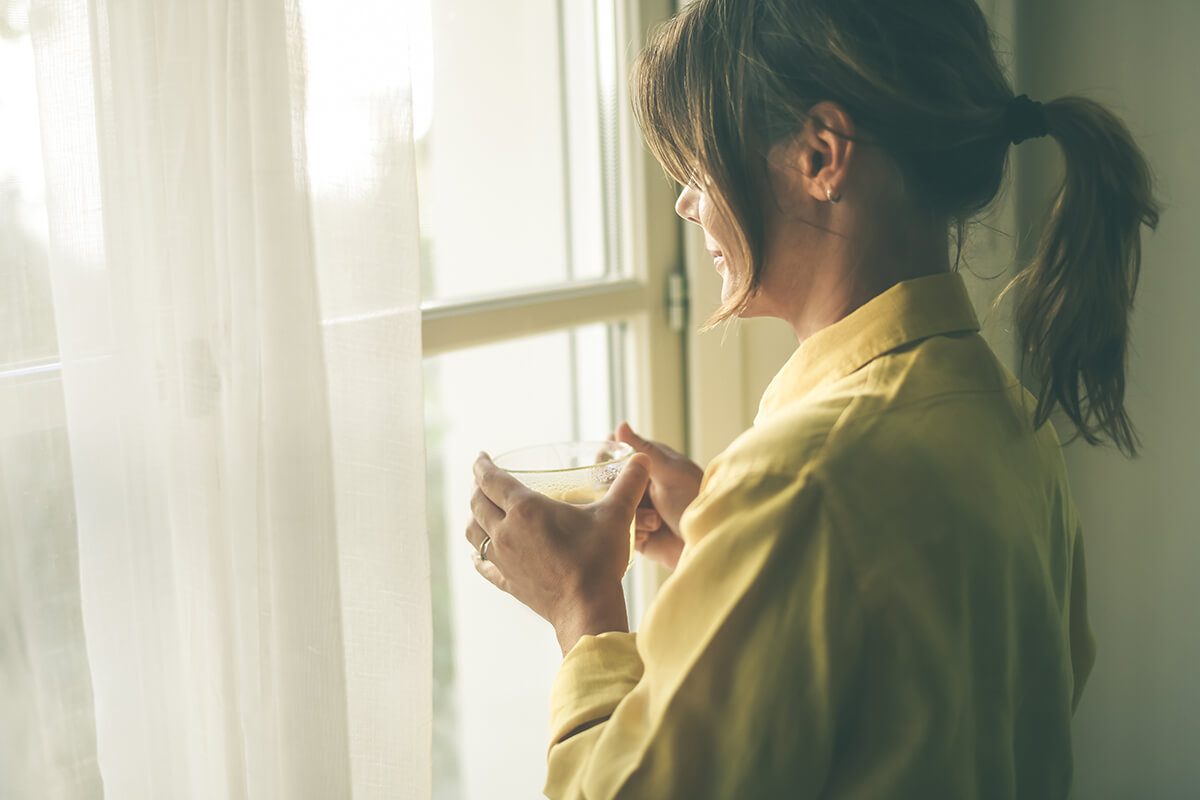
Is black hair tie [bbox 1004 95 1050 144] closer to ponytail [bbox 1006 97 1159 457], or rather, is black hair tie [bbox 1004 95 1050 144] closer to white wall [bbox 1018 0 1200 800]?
ponytail [bbox 1006 97 1159 457]

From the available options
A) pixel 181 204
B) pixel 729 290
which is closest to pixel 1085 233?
pixel 729 290

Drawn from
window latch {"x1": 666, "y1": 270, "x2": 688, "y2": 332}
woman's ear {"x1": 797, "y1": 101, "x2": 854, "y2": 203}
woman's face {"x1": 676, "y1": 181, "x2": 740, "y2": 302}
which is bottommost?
window latch {"x1": 666, "y1": 270, "x2": 688, "y2": 332}

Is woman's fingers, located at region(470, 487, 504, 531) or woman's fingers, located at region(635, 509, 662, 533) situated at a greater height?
woman's fingers, located at region(470, 487, 504, 531)

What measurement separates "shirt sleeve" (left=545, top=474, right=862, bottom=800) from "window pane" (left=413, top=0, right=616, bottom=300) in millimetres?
679

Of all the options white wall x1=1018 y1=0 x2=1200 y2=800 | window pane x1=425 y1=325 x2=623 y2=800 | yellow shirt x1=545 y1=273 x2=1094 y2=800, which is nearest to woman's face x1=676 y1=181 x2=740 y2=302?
yellow shirt x1=545 y1=273 x2=1094 y2=800

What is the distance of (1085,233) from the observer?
0.77m

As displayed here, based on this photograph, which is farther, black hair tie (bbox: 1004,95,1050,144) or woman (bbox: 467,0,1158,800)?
black hair tie (bbox: 1004,95,1050,144)

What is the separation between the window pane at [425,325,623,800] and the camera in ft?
4.28

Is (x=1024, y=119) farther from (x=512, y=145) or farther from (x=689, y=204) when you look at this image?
(x=512, y=145)

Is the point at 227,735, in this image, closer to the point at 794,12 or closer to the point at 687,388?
the point at 794,12

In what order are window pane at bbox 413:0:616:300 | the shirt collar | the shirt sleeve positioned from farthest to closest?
window pane at bbox 413:0:616:300, the shirt collar, the shirt sleeve

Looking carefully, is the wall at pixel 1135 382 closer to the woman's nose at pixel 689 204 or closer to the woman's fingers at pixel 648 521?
the woman's fingers at pixel 648 521

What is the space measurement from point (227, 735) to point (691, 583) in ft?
1.36

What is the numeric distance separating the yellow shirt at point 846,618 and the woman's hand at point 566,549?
77 mm
